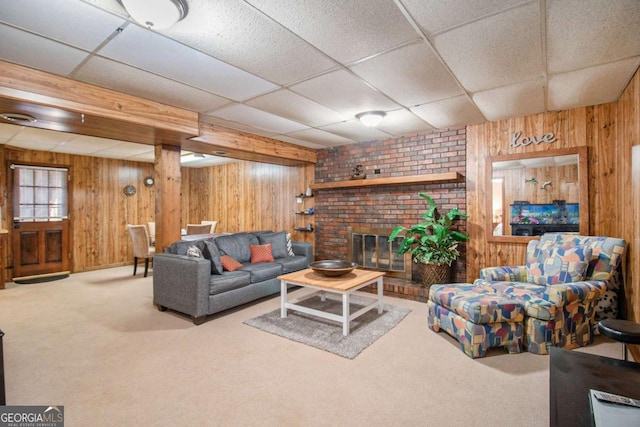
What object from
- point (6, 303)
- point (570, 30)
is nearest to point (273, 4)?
point (570, 30)

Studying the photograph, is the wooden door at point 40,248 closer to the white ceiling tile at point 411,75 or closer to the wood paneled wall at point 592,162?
the white ceiling tile at point 411,75

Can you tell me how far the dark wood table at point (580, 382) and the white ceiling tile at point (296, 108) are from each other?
287cm

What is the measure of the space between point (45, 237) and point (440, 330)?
7223 millimetres

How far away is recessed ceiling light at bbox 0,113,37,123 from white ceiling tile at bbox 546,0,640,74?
4.25 m

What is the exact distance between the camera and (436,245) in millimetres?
4211

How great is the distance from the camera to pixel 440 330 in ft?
10.5

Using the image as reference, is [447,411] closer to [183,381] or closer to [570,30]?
[183,381]

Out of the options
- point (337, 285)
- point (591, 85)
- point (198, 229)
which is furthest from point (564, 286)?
point (198, 229)

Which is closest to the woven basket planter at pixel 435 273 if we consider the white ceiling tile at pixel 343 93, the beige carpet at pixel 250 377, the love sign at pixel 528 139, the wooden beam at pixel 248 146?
the beige carpet at pixel 250 377

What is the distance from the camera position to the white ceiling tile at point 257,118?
3.62 m

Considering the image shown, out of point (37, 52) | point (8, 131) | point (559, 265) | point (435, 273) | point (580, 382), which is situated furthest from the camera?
point (8, 131)

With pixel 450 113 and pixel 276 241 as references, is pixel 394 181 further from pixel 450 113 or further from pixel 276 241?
pixel 276 241

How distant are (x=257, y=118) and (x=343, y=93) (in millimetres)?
1339

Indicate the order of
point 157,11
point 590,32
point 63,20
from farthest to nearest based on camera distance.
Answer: point 590,32 → point 63,20 → point 157,11
